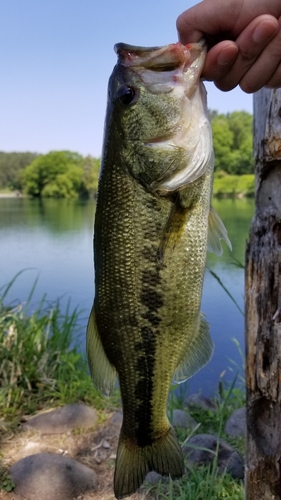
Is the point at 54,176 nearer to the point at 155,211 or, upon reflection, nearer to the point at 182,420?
the point at 182,420

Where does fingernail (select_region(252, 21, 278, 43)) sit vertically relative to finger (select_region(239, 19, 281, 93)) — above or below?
above

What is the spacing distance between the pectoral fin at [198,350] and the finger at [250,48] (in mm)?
893

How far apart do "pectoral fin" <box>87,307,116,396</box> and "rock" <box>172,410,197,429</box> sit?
2.41 meters

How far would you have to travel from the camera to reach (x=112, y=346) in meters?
1.86

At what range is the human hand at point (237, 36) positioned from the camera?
1674mm

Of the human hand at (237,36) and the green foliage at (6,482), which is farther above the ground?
the human hand at (237,36)

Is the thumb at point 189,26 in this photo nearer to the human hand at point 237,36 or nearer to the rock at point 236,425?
the human hand at point 237,36

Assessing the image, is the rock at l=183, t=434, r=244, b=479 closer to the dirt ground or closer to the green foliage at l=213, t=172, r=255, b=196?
the dirt ground

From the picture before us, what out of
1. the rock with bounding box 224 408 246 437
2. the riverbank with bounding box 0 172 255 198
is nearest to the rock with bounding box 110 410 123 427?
the rock with bounding box 224 408 246 437

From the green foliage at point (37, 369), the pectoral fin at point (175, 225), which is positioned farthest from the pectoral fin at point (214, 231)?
the green foliage at point (37, 369)

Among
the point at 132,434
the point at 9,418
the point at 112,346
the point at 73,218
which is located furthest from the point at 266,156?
the point at 73,218

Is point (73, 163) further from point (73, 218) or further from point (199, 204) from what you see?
point (199, 204)

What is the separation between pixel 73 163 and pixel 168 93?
43425 mm

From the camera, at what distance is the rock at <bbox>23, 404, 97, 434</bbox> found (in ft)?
14.1
